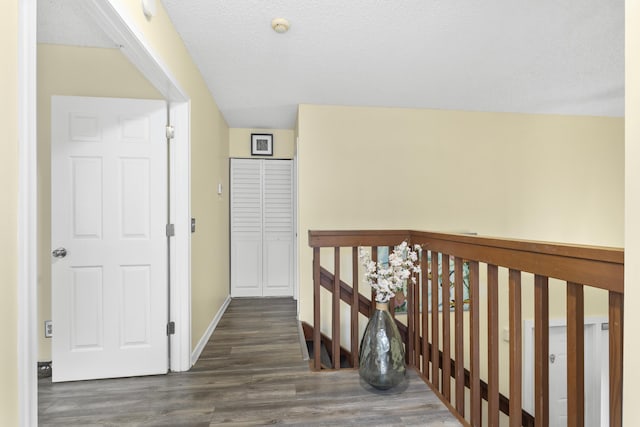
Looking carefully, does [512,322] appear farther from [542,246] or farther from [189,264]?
[189,264]

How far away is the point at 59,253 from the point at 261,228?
90.9 inches

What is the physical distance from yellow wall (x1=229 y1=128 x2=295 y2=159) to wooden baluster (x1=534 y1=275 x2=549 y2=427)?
3327mm

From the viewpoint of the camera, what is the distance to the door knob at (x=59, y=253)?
1886mm

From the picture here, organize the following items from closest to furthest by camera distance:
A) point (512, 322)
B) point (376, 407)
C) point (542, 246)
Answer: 1. point (542, 246)
2. point (512, 322)
3. point (376, 407)

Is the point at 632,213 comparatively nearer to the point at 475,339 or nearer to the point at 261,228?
the point at 475,339

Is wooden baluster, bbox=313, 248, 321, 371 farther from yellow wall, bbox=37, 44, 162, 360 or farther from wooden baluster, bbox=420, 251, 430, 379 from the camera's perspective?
yellow wall, bbox=37, 44, 162, 360

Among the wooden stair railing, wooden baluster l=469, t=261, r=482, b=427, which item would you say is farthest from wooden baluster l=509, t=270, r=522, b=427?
wooden baluster l=469, t=261, r=482, b=427

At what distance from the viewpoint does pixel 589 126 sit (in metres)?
3.58

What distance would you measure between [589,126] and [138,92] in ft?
15.3

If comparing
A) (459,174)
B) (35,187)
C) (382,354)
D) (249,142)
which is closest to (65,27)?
(35,187)

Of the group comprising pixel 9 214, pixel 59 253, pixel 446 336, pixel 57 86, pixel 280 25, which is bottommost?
pixel 446 336

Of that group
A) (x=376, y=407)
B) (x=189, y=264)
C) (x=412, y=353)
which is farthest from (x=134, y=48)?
(x=412, y=353)

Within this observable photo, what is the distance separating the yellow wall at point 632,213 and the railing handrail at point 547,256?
0.23 meters

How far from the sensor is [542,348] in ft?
3.84
